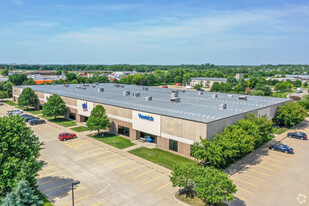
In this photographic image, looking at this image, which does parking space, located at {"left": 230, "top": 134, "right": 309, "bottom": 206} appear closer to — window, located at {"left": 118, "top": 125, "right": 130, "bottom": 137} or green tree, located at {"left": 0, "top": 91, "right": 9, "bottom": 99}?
window, located at {"left": 118, "top": 125, "right": 130, "bottom": 137}

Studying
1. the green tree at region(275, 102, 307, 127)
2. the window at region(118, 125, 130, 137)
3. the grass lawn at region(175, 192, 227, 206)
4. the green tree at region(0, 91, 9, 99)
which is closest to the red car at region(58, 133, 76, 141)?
the window at region(118, 125, 130, 137)

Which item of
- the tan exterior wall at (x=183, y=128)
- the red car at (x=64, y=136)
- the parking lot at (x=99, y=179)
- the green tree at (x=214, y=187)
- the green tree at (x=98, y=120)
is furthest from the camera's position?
the green tree at (x=98, y=120)

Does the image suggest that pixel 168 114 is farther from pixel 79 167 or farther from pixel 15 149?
pixel 15 149

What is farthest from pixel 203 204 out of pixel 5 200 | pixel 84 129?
pixel 84 129

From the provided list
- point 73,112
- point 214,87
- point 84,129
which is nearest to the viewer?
point 84,129

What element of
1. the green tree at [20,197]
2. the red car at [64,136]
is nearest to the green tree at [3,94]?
the red car at [64,136]

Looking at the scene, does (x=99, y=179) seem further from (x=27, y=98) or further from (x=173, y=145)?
(x=27, y=98)

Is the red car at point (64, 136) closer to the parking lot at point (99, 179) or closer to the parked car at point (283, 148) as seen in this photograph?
the parking lot at point (99, 179)

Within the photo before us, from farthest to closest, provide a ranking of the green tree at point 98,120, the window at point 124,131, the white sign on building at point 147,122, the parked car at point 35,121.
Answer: the parked car at point 35,121
the window at point 124,131
the green tree at point 98,120
the white sign on building at point 147,122
